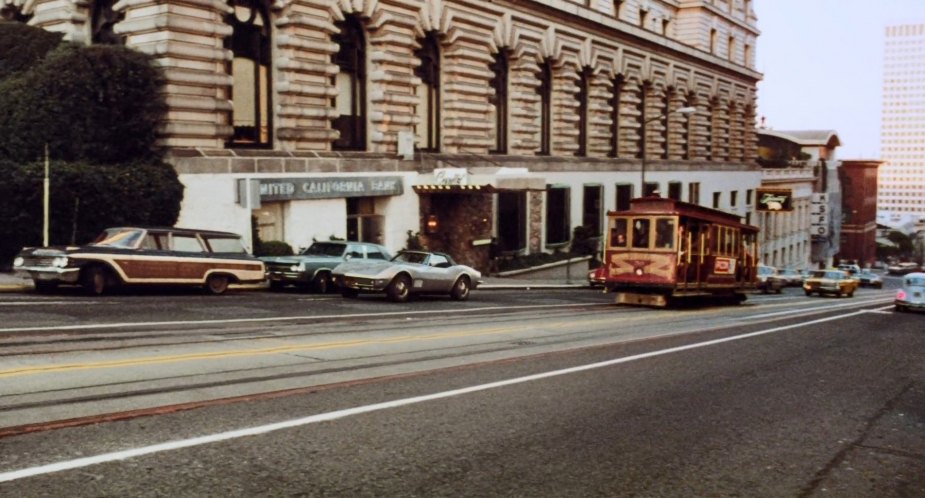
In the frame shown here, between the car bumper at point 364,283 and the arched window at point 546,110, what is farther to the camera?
the arched window at point 546,110

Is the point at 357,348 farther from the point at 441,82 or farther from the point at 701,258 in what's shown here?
the point at 441,82

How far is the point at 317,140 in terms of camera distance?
31516 millimetres

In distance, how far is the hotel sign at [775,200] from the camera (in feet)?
235

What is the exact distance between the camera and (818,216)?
96750 mm

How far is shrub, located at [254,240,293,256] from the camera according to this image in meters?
28.5

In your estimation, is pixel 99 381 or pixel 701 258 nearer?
pixel 99 381

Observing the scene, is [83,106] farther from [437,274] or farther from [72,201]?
[437,274]

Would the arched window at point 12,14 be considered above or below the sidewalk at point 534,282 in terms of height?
above

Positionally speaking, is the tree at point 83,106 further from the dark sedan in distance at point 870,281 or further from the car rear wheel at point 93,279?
the dark sedan in distance at point 870,281

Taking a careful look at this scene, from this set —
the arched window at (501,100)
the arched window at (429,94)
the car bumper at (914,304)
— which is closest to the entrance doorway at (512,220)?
the arched window at (501,100)

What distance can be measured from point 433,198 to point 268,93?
9.50m

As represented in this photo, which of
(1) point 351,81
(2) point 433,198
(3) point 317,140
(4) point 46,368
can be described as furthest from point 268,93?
(4) point 46,368

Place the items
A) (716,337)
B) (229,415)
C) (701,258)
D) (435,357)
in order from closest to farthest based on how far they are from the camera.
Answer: (229,415), (435,357), (716,337), (701,258)

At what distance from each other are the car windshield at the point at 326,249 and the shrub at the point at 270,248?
9.31ft
